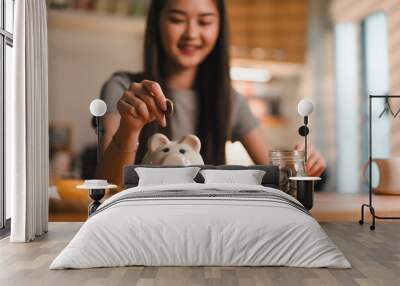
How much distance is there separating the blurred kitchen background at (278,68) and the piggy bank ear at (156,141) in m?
0.65

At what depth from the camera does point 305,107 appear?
6.45 meters

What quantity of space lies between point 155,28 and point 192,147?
142 centimetres

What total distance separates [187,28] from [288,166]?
1.93 m

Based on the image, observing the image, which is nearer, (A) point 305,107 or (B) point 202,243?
(B) point 202,243

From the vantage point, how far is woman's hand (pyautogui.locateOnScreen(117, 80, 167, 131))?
669cm

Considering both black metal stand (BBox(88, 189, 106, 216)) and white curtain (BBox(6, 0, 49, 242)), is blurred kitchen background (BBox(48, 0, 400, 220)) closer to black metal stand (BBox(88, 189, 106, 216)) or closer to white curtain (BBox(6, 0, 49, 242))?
black metal stand (BBox(88, 189, 106, 216))

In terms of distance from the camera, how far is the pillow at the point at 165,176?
19.4 ft

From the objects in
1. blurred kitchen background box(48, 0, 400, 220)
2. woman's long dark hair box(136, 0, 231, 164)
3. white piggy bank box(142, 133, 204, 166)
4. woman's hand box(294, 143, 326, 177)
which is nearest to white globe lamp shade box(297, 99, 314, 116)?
blurred kitchen background box(48, 0, 400, 220)

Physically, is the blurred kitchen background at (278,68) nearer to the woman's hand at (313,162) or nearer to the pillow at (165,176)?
the woman's hand at (313,162)

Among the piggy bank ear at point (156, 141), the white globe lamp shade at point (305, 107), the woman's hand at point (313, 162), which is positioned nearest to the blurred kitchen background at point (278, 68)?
the woman's hand at point (313, 162)

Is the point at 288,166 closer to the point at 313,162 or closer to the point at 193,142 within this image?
the point at 313,162

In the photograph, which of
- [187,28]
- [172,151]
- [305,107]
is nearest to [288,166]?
[305,107]

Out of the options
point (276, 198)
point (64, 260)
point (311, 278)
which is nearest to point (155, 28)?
point (276, 198)

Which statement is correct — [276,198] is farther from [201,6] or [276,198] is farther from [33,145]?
[201,6]
